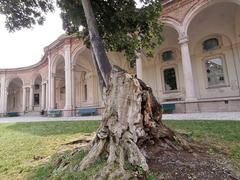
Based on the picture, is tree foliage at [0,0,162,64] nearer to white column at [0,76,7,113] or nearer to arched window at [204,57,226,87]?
arched window at [204,57,226,87]

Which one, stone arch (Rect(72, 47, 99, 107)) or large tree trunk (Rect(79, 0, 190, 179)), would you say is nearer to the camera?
large tree trunk (Rect(79, 0, 190, 179))

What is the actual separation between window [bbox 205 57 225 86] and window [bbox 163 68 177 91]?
3171 mm

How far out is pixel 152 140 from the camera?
12.2 ft

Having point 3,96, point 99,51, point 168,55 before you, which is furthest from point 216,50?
point 3,96

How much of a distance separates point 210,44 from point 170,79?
4.93 m

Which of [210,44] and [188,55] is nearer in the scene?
[188,55]

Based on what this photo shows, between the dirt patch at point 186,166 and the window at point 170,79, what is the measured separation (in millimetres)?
16060

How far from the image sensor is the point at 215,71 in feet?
55.6

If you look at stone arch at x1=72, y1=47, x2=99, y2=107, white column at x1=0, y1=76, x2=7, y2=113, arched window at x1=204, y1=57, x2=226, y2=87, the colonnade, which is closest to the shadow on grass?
the colonnade

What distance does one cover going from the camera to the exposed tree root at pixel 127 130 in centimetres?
296

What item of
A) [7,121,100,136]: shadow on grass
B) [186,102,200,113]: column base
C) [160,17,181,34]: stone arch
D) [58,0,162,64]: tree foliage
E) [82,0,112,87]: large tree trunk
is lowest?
[7,121,100,136]: shadow on grass

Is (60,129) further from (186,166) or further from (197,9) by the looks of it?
(197,9)

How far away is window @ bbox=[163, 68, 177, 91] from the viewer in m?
19.1

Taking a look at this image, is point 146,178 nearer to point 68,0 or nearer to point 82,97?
point 68,0
